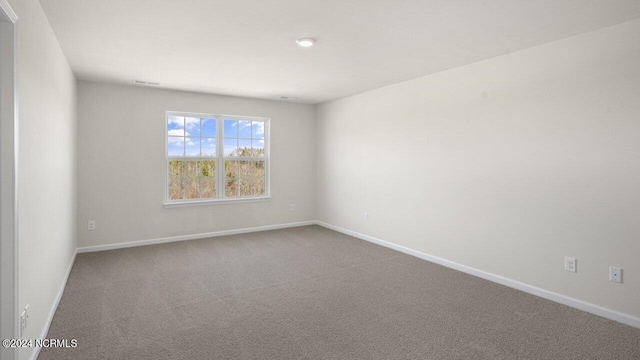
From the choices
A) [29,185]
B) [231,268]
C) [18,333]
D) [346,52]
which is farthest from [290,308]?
[346,52]

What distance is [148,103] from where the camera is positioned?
4902 mm

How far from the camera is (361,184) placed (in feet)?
17.7

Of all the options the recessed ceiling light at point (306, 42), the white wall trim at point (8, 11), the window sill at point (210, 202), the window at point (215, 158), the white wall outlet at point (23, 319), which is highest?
the recessed ceiling light at point (306, 42)

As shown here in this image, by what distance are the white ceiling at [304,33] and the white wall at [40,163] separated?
1.11 ft

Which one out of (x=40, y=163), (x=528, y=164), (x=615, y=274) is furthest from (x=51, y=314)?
(x=615, y=274)

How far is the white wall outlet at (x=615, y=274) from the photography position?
268 centimetres

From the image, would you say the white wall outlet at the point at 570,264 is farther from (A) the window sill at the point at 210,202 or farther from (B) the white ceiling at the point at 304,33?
(A) the window sill at the point at 210,202

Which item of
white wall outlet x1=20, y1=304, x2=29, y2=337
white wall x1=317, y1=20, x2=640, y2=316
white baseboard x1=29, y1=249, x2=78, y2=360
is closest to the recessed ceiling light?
white wall x1=317, y1=20, x2=640, y2=316

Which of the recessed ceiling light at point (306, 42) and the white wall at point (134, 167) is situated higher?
the recessed ceiling light at point (306, 42)

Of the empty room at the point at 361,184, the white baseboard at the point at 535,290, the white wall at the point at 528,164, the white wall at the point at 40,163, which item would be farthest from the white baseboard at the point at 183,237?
the white baseboard at the point at 535,290

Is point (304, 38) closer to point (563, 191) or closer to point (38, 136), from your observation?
point (38, 136)

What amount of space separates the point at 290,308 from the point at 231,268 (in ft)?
4.28

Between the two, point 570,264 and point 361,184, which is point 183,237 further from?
point 570,264

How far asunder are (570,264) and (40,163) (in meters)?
4.28
